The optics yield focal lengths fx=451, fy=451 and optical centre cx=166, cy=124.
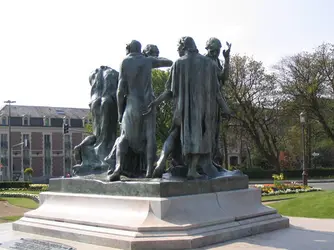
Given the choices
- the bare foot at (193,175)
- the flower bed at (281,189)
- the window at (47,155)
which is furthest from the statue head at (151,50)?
the window at (47,155)

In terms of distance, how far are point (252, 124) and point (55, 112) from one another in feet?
133

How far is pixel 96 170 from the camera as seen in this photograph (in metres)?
9.53

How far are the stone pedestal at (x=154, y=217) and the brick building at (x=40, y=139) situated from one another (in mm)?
58767

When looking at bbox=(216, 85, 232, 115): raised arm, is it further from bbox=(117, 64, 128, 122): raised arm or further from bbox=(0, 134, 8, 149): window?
bbox=(0, 134, 8, 149): window

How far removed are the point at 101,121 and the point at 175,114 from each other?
268cm

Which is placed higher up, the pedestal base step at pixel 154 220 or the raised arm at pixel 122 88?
the raised arm at pixel 122 88

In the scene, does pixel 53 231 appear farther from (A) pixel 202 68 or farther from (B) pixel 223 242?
(A) pixel 202 68

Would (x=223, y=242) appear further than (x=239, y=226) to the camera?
No

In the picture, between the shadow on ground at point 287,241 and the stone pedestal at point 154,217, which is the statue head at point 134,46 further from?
the shadow on ground at point 287,241

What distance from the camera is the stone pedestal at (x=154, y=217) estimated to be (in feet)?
21.3

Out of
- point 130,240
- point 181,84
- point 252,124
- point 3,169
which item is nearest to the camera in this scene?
point 130,240

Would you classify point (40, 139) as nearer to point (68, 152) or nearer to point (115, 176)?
point (68, 152)

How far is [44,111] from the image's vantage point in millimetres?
71250

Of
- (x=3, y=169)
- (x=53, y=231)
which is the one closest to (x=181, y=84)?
(x=53, y=231)
